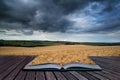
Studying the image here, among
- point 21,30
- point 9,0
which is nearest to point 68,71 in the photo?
point 9,0

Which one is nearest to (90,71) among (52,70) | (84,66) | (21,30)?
(84,66)

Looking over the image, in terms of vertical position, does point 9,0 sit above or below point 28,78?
above

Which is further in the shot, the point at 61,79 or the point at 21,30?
the point at 21,30

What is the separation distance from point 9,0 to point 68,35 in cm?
1722

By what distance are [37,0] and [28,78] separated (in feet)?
28.7

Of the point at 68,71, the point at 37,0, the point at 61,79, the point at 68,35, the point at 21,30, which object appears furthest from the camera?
the point at 21,30

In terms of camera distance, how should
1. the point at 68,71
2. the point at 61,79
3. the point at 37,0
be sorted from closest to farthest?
the point at 61,79, the point at 68,71, the point at 37,0

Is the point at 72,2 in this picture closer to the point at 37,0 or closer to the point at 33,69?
the point at 37,0

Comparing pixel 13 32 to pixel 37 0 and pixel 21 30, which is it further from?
pixel 37 0

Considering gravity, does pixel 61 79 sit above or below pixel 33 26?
below

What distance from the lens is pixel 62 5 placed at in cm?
1080

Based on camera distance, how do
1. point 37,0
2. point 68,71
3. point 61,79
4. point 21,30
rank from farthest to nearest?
point 21,30 → point 37,0 → point 68,71 → point 61,79

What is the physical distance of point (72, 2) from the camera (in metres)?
10.8

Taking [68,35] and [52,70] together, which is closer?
[52,70]
